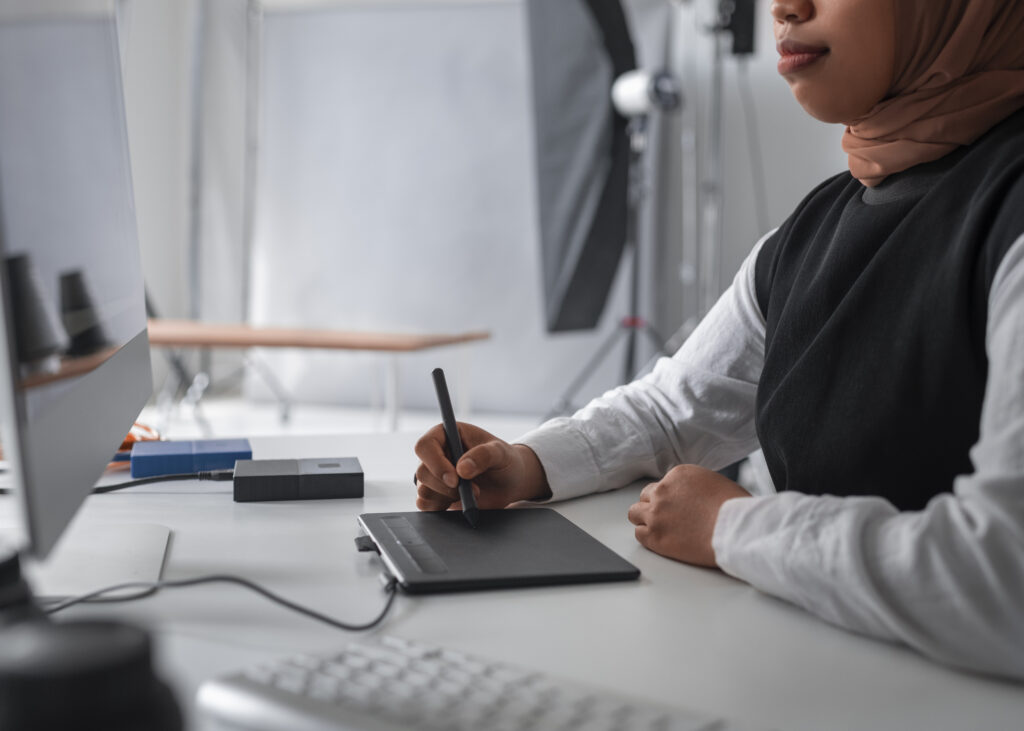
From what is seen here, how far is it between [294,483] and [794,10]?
653 millimetres

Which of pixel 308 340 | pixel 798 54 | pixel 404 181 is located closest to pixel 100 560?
pixel 798 54

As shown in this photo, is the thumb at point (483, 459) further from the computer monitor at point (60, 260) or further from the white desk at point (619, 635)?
the computer monitor at point (60, 260)

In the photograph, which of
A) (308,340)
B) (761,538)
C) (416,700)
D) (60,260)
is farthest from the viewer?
(308,340)

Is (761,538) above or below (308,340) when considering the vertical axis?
above

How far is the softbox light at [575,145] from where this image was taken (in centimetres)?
420

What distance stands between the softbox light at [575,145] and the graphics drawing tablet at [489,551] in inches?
133

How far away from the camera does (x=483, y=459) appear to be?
0.93m

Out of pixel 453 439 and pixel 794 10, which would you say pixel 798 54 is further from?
pixel 453 439

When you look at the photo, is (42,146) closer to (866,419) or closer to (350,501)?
(350,501)

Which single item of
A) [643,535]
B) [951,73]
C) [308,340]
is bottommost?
[308,340]

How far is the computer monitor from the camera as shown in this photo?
0.49 metres

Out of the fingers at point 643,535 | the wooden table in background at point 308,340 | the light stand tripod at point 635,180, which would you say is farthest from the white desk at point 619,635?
the light stand tripod at point 635,180

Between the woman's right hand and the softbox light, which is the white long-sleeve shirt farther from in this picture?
the softbox light

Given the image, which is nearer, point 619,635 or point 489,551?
point 619,635
